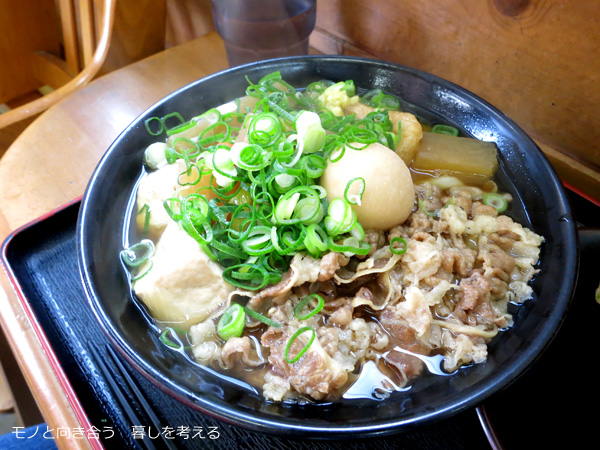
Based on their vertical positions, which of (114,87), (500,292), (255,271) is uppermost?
(114,87)

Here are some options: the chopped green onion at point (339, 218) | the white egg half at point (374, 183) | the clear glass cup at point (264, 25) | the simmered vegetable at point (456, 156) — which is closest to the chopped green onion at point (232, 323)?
the chopped green onion at point (339, 218)

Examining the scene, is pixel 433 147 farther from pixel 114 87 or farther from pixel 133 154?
pixel 114 87

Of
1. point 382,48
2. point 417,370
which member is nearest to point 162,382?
point 417,370

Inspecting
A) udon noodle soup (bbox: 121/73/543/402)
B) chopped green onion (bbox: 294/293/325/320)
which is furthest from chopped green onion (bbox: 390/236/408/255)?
chopped green onion (bbox: 294/293/325/320)

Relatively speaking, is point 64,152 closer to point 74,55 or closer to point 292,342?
point 74,55

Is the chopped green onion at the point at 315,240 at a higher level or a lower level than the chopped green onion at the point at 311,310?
higher

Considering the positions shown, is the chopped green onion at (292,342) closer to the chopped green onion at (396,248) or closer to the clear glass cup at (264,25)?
the chopped green onion at (396,248)
